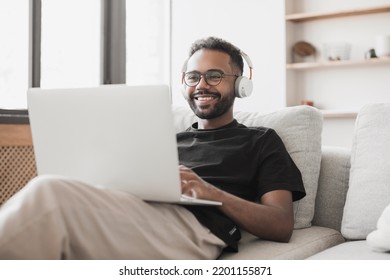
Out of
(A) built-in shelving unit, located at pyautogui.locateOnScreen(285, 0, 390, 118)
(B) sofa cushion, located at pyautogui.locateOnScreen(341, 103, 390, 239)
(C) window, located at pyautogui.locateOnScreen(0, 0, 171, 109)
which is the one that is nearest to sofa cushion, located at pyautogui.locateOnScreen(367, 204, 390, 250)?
(B) sofa cushion, located at pyautogui.locateOnScreen(341, 103, 390, 239)

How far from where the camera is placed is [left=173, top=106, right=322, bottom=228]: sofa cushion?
5.39ft

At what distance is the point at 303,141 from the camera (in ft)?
5.55

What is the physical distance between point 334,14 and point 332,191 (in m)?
2.36

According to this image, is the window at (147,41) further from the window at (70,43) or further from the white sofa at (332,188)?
the white sofa at (332,188)

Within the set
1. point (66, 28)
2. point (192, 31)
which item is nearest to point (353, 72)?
point (192, 31)

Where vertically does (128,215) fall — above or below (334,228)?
above

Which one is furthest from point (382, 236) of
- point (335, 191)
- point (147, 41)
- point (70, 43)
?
point (147, 41)

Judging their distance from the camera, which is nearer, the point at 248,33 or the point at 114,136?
the point at 114,136

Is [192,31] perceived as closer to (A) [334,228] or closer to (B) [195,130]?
(B) [195,130]

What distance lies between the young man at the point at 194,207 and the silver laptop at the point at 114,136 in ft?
0.21

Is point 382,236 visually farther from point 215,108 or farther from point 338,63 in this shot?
point 338,63

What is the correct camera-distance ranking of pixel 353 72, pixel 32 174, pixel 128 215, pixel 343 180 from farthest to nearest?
pixel 353 72 → pixel 32 174 → pixel 343 180 → pixel 128 215
